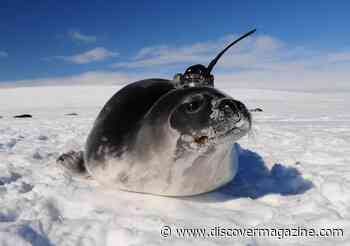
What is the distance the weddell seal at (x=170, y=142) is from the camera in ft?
7.80

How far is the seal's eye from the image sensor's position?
246cm

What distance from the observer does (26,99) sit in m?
24.0

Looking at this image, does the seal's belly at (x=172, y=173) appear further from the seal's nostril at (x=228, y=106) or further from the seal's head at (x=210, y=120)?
the seal's nostril at (x=228, y=106)

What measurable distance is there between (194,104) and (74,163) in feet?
4.74

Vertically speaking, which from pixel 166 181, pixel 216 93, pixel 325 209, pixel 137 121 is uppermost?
pixel 216 93

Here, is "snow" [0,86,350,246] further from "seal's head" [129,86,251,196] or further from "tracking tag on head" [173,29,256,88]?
"tracking tag on head" [173,29,256,88]

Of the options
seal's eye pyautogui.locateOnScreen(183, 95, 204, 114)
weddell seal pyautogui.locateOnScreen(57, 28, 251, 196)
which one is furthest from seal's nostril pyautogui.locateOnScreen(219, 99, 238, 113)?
seal's eye pyautogui.locateOnScreen(183, 95, 204, 114)

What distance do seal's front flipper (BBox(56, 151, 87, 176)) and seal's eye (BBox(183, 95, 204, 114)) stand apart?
47.0 inches

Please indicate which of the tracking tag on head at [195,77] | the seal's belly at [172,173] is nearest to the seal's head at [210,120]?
the seal's belly at [172,173]

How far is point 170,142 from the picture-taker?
2.51 meters

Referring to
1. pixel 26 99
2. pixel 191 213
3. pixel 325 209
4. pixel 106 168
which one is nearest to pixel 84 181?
pixel 106 168

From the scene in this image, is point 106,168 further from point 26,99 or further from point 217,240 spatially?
point 26,99

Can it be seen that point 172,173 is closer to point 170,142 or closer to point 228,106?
point 170,142

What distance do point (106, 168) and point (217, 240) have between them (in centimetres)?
106
